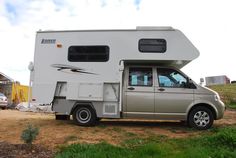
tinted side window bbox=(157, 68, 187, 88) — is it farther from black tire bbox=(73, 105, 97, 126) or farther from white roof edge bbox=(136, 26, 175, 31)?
black tire bbox=(73, 105, 97, 126)

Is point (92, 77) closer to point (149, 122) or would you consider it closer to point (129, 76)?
point (129, 76)

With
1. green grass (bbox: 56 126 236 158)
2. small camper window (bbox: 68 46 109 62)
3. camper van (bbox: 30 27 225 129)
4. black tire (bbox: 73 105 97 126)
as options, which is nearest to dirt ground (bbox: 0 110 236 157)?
black tire (bbox: 73 105 97 126)

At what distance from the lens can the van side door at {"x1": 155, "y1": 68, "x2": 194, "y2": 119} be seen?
32.7 feet

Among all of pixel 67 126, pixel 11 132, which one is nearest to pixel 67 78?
pixel 67 126

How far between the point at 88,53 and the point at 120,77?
1.26m

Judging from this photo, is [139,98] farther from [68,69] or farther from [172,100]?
[68,69]

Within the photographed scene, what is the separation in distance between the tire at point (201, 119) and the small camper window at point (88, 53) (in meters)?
3.07

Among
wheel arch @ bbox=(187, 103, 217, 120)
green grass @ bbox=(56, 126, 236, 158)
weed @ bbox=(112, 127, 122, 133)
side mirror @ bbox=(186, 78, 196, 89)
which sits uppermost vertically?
side mirror @ bbox=(186, 78, 196, 89)

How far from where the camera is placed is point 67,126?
10133mm

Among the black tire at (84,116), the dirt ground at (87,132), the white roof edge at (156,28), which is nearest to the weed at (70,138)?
the dirt ground at (87,132)

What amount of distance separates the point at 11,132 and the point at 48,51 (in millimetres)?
2740

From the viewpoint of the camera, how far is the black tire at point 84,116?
33.7ft

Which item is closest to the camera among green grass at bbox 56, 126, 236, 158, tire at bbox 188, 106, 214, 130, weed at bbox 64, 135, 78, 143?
green grass at bbox 56, 126, 236, 158

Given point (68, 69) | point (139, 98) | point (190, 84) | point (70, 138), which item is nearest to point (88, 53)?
point (68, 69)
